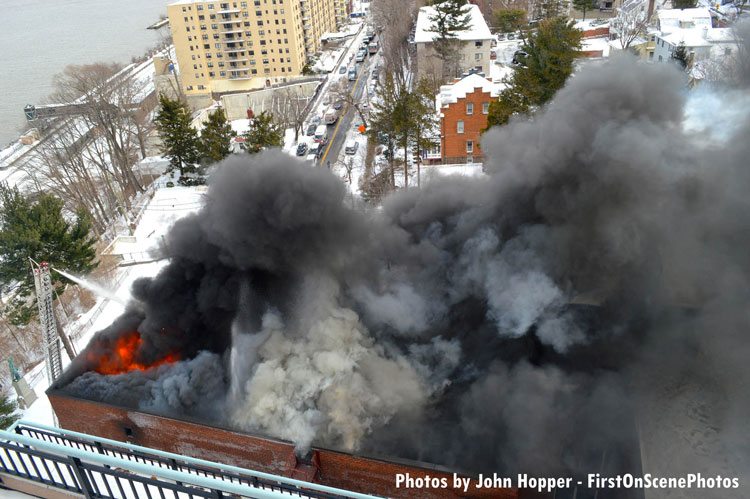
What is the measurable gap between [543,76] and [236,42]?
3590cm

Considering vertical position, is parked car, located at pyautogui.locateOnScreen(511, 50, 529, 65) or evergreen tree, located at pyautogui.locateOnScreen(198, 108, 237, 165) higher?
parked car, located at pyautogui.locateOnScreen(511, 50, 529, 65)

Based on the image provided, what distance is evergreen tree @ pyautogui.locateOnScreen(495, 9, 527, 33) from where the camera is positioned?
45.4m

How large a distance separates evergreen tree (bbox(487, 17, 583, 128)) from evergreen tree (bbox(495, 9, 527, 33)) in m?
24.6

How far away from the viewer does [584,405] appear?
1114 centimetres

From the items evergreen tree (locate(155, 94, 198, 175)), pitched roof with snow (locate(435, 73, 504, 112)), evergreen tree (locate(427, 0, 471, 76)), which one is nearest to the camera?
pitched roof with snow (locate(435, 73, 504, 112))

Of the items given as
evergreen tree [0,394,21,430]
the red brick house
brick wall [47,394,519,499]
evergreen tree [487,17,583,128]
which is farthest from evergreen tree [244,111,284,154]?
brick wall [47,394,519,499]

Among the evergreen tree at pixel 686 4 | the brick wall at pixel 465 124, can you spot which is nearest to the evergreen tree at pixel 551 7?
the evergreen tree at pixel 686 4

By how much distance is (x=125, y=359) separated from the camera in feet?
43.2

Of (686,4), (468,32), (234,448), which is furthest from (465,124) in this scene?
(686,4)

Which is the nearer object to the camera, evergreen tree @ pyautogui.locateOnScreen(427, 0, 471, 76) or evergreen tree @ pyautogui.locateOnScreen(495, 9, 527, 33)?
evergreen tree @ pyautogui.locateOnScreen(427, 0, 471, 76)

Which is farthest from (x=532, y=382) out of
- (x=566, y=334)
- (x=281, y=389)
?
(x=281, y=389)

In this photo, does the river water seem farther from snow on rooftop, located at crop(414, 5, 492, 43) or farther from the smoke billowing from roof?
the smoke billowing from roof

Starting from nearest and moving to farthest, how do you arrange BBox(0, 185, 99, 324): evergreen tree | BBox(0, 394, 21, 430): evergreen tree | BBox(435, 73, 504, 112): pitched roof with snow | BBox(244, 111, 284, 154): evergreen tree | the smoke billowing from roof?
1. the smoke billowing from roof
2. BBox(0, 394, 21, 430): evergreen tree
3. BBox(0, 185, 99, 324): evergreen tree
4. BBox(435, 73, 504, 112): pitched roof with snow
5. BBox(244, 111, 284, 154): evergreen tree

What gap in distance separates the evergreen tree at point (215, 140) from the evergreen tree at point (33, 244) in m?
10.6
